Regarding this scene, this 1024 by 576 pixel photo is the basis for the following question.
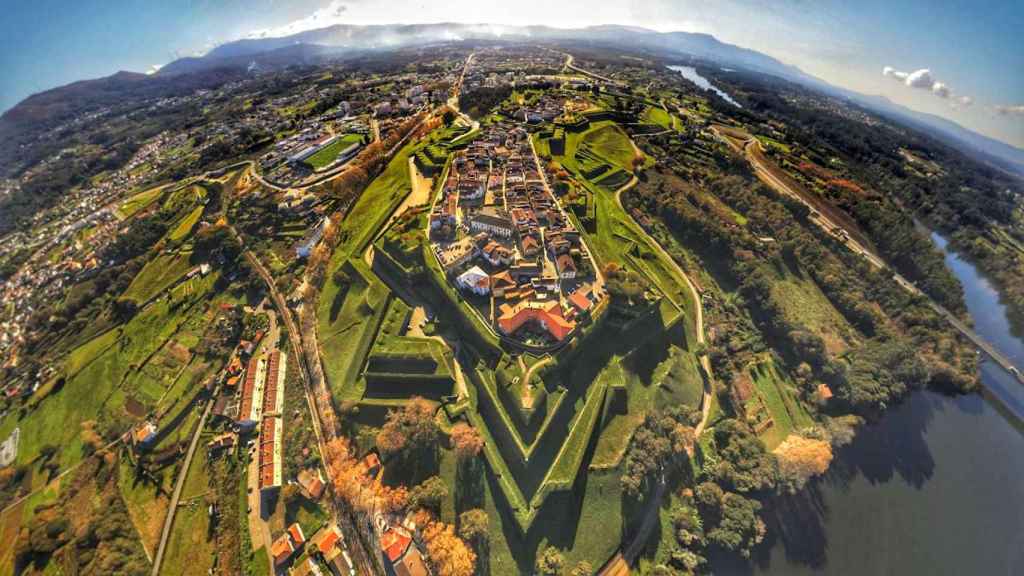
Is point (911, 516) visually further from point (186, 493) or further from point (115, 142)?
point (115, 142)

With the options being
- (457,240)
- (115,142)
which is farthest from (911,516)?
(115,142)

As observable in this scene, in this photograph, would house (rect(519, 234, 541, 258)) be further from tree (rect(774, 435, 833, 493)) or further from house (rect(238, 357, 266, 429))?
house (rect(238, 357, 266, 429))

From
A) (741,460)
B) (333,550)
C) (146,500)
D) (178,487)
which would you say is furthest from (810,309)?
(146,500)

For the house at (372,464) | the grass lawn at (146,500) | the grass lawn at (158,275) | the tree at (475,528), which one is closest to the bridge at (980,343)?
the tree at (475,528)

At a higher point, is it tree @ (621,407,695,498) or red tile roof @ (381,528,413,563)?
tree @ (621,407,695,498)

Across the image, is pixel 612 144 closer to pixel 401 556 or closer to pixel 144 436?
pixel 401 556

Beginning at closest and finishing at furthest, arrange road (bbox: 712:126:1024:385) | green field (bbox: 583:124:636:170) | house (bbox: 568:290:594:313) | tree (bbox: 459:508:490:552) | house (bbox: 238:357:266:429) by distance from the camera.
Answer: tree (bbox: 459:508:490:552), house (bbox: 238:357:266:429), house (bbox: 568:290:594:313), road (bbox: 712:126:1024:385), green field (bbox: 583:124:636:170)

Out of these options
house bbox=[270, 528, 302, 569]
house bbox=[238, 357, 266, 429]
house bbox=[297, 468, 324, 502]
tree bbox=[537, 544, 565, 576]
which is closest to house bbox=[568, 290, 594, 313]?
tree bbox=[537, 544, 565, 576]
